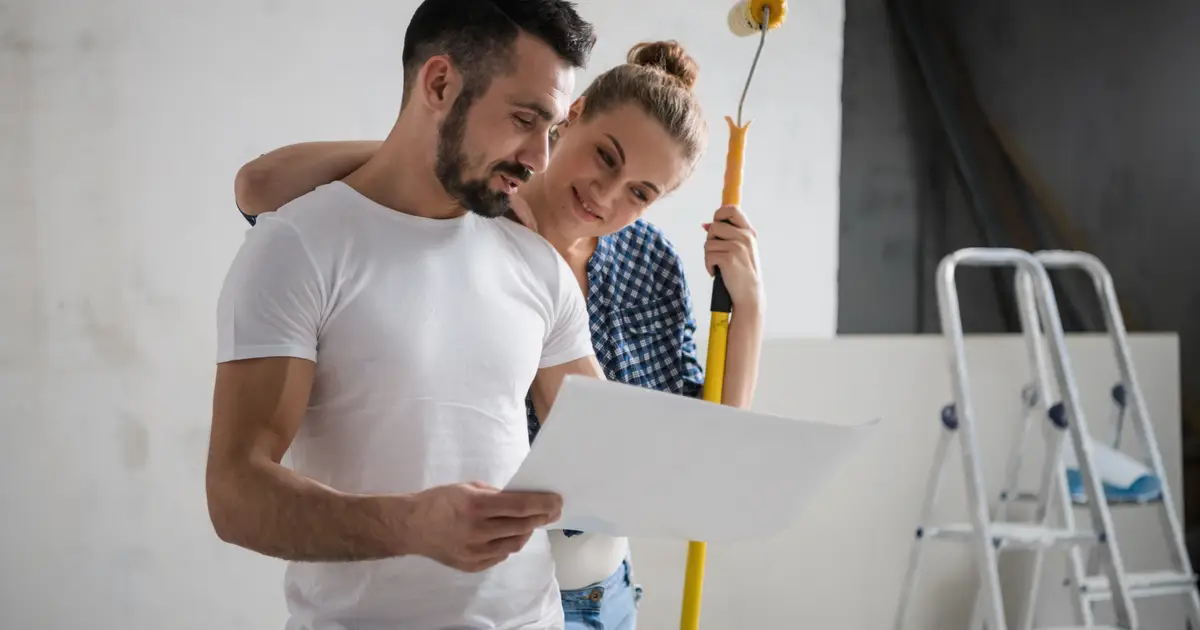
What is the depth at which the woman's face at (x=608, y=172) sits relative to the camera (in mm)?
1400

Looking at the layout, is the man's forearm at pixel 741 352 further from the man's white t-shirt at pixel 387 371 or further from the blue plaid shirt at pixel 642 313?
the man's white t-shirt at pixel 387 371

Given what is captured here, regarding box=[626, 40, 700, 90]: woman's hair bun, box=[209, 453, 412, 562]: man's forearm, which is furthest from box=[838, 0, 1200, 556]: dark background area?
box=[209, 453, 412, 562]: man's forearm

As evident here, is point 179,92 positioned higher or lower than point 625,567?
higher

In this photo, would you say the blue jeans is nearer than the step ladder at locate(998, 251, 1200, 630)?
Yes

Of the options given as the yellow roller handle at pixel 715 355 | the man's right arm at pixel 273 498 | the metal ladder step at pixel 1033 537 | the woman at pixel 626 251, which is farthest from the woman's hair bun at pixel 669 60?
the metal ladder step at pixel 1033 537

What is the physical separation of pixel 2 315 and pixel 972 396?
2.46 metres

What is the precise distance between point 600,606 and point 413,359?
1.62ft

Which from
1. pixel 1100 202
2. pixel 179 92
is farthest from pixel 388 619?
pixel 1100 202

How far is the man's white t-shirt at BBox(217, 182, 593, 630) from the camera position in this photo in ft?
3.15

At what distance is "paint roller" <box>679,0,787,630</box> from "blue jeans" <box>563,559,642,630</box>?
102 mm

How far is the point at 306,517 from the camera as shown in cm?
88

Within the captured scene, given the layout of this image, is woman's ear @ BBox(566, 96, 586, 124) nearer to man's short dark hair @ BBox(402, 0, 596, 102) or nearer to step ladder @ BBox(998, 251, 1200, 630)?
man's short dark hair @ BBox(402, 0, 596, 102)

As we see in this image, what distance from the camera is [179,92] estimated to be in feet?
6.42

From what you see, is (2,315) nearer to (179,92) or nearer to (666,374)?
(179,92)
